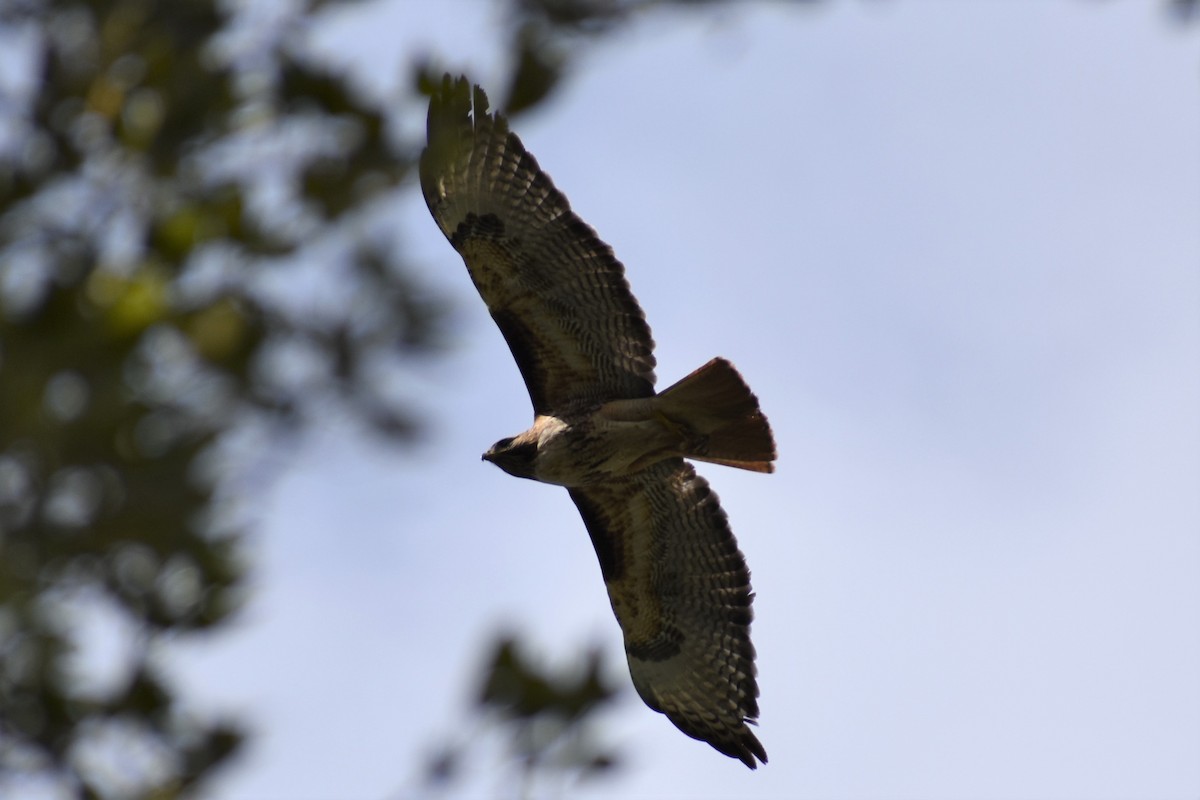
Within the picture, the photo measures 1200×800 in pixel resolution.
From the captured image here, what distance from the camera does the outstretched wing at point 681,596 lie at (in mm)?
6633

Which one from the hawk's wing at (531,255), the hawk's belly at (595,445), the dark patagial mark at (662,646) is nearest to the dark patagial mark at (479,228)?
the hawk's wing at (531,255)

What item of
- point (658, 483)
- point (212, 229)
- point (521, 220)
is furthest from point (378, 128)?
point (658, 483)

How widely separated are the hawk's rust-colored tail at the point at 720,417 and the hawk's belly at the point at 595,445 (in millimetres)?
101

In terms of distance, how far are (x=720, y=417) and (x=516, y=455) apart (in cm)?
91

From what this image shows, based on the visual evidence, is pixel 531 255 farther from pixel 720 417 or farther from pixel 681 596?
pixel 681 596

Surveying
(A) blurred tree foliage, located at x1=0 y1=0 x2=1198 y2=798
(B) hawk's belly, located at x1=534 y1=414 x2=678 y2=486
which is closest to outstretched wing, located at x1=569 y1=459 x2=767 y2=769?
(B) hawk's belly, located at x1=534 y1=414 x2=678 y2=486

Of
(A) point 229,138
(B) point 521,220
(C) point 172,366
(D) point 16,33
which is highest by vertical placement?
(B) point 521,220

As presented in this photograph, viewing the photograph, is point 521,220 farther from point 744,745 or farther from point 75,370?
point 75,370

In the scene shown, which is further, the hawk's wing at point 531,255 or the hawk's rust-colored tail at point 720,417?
the hawk's wing at point 531,255

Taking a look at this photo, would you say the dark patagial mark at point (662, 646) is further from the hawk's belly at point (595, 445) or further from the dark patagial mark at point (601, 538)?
the hawk's belly at point (595, 445)

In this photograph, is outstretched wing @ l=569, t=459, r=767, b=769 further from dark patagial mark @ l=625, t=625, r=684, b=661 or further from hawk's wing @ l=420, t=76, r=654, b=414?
hawk's wing @ l=420, t=76, r=654, b=414

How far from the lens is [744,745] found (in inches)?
274

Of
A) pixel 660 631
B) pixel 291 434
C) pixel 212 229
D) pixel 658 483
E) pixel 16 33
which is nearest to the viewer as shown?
pixel 212 229

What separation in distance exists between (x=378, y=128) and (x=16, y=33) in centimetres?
118
